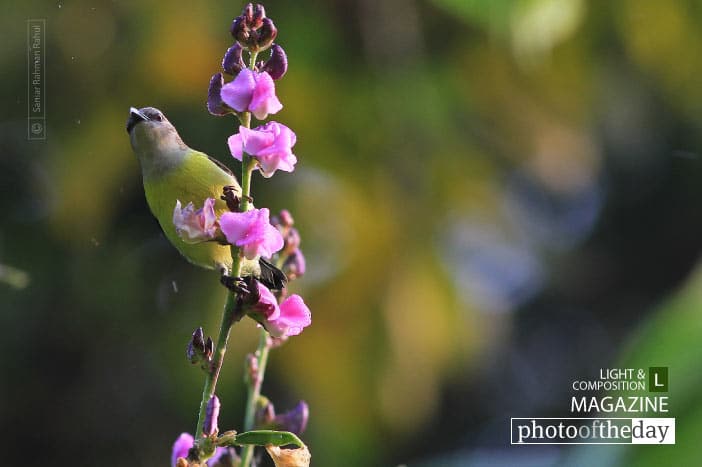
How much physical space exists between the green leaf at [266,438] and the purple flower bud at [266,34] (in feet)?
0.85

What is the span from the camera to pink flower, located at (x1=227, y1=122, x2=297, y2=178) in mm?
614

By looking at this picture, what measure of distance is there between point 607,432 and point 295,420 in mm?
744

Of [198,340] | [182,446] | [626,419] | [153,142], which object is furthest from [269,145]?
[626,419]

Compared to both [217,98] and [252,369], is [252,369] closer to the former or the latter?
[252,369]

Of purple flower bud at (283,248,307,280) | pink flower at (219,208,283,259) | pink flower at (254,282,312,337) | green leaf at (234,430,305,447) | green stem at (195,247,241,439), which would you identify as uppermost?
purple flower bud at (283,248,307,280)

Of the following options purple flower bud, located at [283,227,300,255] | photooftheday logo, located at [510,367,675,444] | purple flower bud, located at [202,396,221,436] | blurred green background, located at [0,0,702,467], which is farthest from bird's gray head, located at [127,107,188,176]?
blurred green background, located at [0,0,702,467]

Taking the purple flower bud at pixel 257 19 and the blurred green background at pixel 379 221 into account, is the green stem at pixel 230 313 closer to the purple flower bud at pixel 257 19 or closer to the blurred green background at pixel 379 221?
the purple flower bud at pixel 257 19

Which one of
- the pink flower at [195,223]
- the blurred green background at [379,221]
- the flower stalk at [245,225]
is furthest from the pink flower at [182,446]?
the blurred green background at [379,221]

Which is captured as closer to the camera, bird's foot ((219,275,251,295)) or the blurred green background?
bird's foot ((219,275,251,295))

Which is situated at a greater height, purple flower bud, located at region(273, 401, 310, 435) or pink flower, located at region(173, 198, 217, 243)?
pink flower, located at region(173, 198, 217, 243)

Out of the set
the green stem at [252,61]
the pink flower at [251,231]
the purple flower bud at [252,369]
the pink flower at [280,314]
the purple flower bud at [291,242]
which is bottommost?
the pink flower at [280,314]

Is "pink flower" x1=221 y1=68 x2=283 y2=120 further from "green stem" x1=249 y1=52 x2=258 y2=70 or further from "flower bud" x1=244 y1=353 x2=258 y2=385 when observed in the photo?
"flower bud" x1=244 y1=353 x2=258 y2=385

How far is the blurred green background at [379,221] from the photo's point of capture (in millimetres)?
2471

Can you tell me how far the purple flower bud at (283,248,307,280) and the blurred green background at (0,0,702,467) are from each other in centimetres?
129
